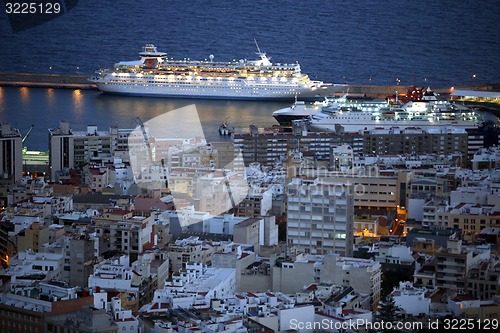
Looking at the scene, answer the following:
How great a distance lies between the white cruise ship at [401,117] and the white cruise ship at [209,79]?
5.82 m

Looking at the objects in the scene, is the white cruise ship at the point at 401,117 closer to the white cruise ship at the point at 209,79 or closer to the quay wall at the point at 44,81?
the white cruise ship at the point at 209,79

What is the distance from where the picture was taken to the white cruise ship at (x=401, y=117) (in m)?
21.7

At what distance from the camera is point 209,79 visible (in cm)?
2903

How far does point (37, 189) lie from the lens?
1466cm

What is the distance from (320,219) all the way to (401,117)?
928 cm

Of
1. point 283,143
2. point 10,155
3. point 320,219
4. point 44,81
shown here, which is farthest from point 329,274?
point 44,81

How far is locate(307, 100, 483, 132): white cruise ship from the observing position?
21.7 metres

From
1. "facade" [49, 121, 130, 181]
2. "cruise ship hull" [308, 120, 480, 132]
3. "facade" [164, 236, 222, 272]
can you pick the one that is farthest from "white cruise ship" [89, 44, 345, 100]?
"facade" [164, 236, 222, 272]

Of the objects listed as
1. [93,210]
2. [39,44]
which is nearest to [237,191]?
[93,210]

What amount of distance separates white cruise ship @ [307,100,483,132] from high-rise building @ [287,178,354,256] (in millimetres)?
8600

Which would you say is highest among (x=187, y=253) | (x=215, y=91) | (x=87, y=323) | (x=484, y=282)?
(x=215, y=91)

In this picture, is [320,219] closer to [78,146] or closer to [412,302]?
[412,302]

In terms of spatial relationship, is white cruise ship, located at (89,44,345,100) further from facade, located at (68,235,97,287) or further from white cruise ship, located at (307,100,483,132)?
facade, located at (68,235,97,287)

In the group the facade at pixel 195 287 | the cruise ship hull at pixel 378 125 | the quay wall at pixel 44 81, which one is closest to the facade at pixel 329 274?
the facade at pixel 195 287
